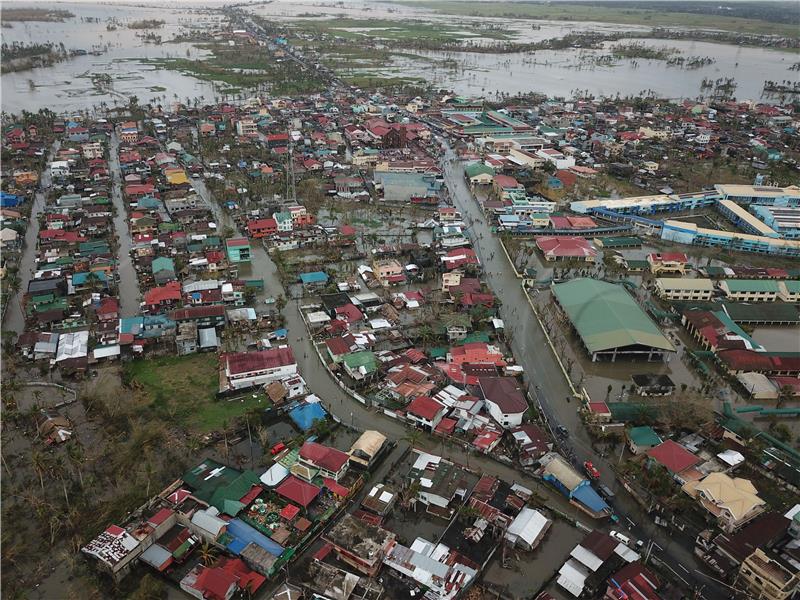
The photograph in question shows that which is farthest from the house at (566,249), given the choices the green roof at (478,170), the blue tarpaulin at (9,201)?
the blue tarpaulin at (9,201)

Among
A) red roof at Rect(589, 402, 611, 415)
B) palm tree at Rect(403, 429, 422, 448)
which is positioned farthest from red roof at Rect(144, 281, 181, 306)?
red roof at Rect(589, 402, 611, 415)

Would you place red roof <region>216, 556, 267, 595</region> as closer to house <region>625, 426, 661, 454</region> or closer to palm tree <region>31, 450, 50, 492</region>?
palm tree <region>31, 450, 50, 492</region>

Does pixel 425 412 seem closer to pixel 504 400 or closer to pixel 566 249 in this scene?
pixel 504 400

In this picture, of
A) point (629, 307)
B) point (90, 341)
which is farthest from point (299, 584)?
point (629, 307)

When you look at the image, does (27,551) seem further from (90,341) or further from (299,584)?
(90,341)

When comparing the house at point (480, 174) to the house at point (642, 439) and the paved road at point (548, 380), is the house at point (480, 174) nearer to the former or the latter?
the paved road at point (548, 380)

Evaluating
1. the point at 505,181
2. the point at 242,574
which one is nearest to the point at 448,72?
the point at 505,181

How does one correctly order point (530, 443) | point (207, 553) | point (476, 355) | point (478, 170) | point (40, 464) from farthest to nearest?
point (478, 170)
point (476, 355)
point (530, 443)
point (40, 464)
point (207, 553)
